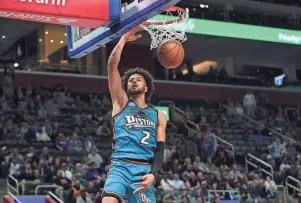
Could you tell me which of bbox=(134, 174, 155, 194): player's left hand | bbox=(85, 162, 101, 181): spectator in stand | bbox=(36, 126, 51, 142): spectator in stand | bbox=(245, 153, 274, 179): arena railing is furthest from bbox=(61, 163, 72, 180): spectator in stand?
bbox=(134, 174, 155, 194): player's left hand

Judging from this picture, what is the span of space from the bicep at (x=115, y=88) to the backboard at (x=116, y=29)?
1240 mm

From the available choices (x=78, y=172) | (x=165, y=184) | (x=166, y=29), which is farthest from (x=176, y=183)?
(x=166, y=29)

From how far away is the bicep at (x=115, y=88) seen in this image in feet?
18.6

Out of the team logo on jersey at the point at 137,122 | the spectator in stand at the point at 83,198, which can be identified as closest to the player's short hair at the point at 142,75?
the team logo on jersey at the point at 137,122

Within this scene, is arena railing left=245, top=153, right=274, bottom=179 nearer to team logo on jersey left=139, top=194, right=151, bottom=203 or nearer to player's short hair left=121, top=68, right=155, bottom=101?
player's short hair left=121, top=68, right=155, bottom=101

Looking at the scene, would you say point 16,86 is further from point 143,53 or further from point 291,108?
point 291,108

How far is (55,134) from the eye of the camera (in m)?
19.0

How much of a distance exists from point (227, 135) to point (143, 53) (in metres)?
5.90

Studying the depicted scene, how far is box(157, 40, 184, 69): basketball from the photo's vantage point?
688 cm

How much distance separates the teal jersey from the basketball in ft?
4.22

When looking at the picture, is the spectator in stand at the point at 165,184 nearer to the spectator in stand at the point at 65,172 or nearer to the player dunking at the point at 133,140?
the spectator in stand at the point at 65,172

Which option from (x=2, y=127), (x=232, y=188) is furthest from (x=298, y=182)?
(x=2, y=127)

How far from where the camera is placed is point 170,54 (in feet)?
Answer: 22.6

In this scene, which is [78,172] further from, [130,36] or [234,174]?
[130,36]
